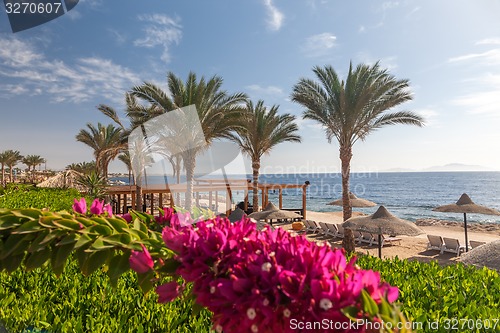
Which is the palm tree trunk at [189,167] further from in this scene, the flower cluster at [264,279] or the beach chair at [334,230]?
the flower cluster at [264,279]

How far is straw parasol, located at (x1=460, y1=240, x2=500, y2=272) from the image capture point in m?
6.53

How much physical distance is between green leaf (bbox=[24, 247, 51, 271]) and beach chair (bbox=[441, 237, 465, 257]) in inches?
710

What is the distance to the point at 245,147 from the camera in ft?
75.8

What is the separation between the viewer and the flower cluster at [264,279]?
2.74 feet

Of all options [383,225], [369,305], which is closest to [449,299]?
[369,305]

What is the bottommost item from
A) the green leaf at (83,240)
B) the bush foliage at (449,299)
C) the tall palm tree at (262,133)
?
the bush foliage at (449,299)

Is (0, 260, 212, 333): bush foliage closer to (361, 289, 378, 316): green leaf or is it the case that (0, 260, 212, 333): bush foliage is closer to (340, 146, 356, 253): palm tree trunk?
(361, 289, 378, 316): green leaf

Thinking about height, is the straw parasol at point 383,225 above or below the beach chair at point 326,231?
above

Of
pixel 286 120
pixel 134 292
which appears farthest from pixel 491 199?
pixel 134 292

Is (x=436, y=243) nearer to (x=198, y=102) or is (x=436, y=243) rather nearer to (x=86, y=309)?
(x=198, y=102)

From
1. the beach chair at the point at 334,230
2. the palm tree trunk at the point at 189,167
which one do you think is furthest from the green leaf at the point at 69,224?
the beach chair at the point at 334,230

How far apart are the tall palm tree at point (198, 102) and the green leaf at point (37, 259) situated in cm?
1681

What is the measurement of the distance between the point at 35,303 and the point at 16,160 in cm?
6974

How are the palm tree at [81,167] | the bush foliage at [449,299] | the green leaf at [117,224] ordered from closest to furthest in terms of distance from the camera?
the green leaf at [117,224] < the bush foliage at [449,299] < the palm tree at [81,167]
